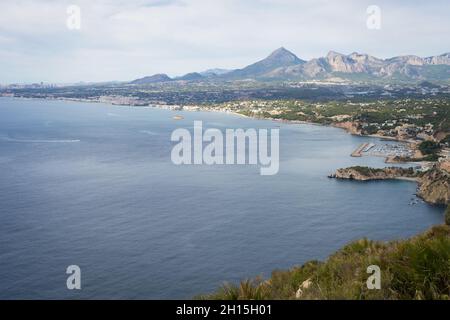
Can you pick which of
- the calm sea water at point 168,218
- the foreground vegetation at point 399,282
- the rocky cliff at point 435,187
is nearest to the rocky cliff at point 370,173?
the calm sea water at point 168,218

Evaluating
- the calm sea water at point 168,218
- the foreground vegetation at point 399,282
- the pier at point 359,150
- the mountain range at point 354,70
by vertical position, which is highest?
the mountain range at point 354,70

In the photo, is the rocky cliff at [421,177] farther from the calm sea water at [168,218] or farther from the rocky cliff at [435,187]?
the calm sea water at [168,218]

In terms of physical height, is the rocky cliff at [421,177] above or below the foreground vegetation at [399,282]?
below

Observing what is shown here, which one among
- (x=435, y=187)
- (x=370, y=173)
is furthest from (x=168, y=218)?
(x=370, y=173)

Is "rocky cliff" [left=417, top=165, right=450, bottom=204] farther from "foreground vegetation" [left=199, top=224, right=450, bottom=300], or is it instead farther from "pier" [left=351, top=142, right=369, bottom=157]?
"foreground vegetation" [left=199, top=224, right=450, bottom=300]
